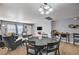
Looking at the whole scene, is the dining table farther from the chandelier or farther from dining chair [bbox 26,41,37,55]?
the chandelier

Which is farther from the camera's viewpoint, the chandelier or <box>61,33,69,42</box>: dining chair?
<box>61,33,69,42</box>: dining chair

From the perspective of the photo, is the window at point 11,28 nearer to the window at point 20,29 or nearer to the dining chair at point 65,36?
the window at point 20,29

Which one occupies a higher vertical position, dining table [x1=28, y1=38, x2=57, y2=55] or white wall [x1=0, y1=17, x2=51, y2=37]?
white wall [x1=0, y1=17, x2=51, y2=37]

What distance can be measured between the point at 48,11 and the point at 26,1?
45 cm

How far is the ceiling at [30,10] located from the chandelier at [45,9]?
2.3 inches

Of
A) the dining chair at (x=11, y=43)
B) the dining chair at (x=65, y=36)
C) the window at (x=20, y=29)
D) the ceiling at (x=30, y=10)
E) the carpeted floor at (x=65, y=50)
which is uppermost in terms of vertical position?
the ceiling at (x=30, y=10)

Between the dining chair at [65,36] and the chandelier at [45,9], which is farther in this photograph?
the dining chair at [65,36]

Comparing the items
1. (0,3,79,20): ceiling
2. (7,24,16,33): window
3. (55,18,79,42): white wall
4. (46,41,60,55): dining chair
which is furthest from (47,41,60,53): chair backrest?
(7,24,16,33): window

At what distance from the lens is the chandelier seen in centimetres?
190

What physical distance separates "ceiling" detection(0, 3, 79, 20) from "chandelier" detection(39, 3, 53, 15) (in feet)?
0.19

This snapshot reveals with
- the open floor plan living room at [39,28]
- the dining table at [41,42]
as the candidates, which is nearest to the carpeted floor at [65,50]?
the open floor plan living room at [39,28]

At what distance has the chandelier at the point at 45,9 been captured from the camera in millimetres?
1896

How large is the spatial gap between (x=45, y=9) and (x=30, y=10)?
0.28m
